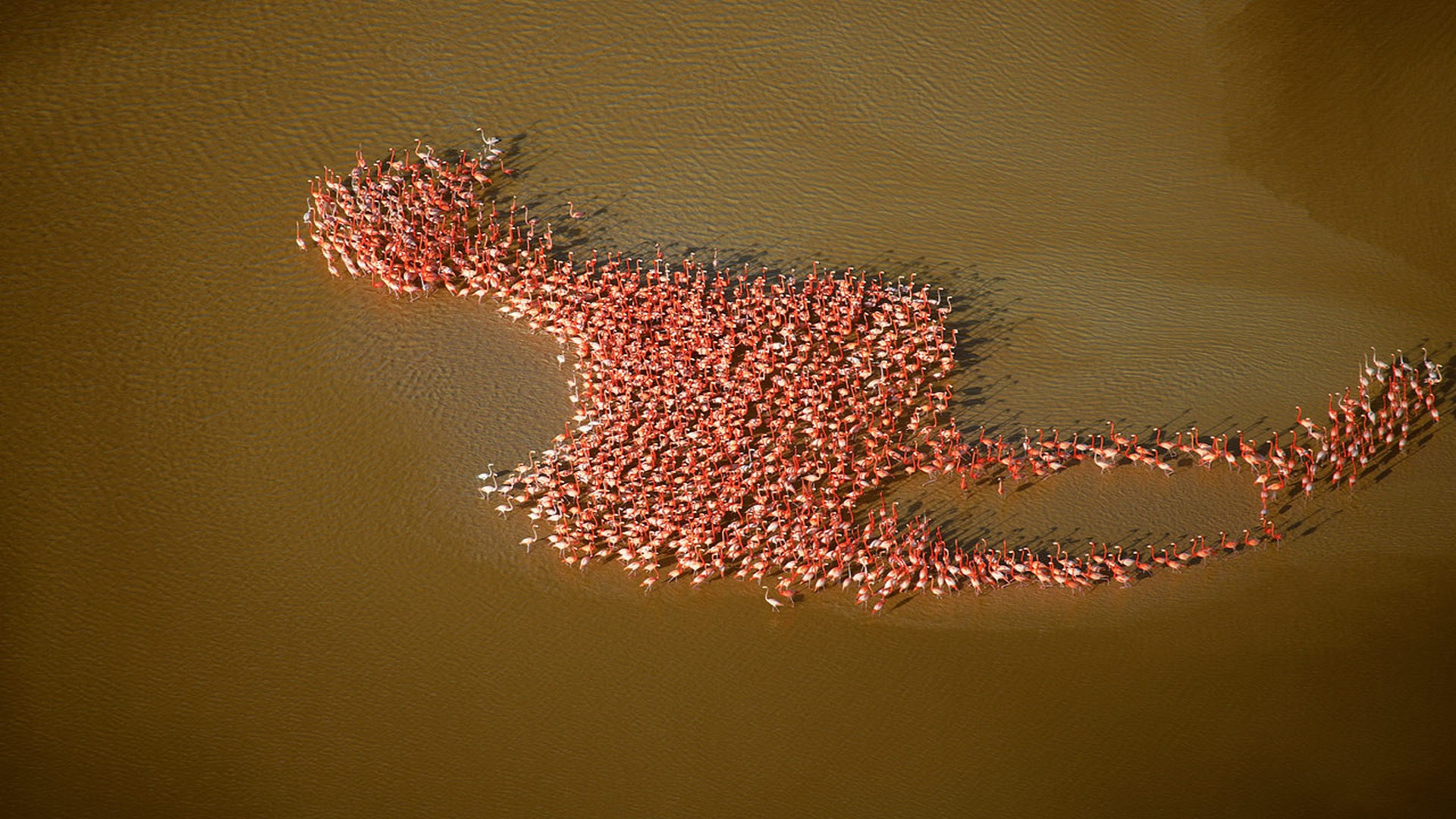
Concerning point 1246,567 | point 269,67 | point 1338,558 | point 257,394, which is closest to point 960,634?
point 1246,567

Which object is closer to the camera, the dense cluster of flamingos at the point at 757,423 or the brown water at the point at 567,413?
the brown water at the point at 567,413

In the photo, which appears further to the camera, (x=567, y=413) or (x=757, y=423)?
(x=567, y=413)

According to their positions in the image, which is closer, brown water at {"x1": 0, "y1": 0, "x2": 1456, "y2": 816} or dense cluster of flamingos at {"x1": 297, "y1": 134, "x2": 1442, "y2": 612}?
brown water at {"x1": 0, "y1": 0, "x2": 1456, "y2": 816}

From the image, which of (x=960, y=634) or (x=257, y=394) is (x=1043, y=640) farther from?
(x=257, y=394)

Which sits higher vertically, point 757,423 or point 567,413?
point 567,413
